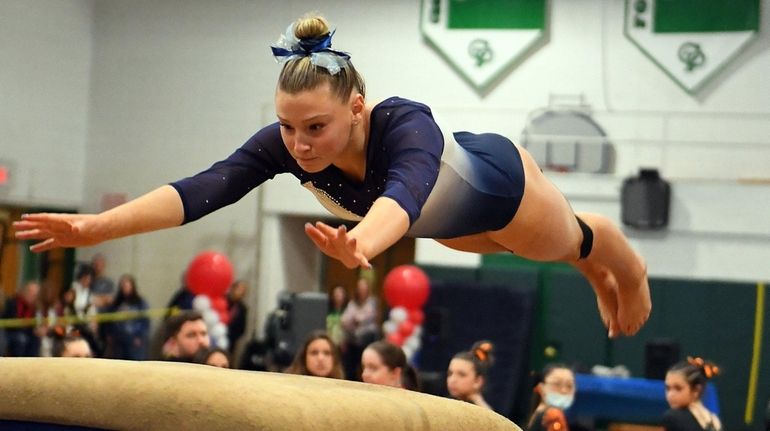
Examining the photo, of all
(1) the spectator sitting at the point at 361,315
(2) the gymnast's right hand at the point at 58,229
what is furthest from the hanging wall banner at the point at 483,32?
(2) the gymnast's right hand at the point at 58,229

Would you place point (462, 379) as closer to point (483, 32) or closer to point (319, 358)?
point (319, 358)

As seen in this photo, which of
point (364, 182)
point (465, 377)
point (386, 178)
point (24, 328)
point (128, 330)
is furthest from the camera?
point (128, 330)

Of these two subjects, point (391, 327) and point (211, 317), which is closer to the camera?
point (391, 327)

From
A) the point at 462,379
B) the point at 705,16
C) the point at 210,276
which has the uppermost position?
the point at 705,16

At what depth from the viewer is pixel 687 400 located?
530cm

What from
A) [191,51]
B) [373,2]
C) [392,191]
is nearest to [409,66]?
[373,2]

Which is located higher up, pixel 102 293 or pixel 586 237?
pixel 586 237

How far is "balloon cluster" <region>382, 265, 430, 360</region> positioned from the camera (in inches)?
376

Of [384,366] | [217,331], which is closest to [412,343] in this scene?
[217,331]

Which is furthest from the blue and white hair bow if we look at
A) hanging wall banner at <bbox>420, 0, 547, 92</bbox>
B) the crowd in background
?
hanging wall banner at <bbox>420, 0, 547, 92</bbox>

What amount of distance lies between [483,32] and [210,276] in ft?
13.8

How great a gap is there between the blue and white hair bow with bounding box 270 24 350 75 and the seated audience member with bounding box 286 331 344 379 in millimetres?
2731

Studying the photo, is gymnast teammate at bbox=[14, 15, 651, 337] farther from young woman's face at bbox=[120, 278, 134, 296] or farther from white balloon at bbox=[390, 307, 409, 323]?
young woman's face at bbox=[120, 278, 134, 296]

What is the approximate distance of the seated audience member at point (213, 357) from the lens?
16.2ft
